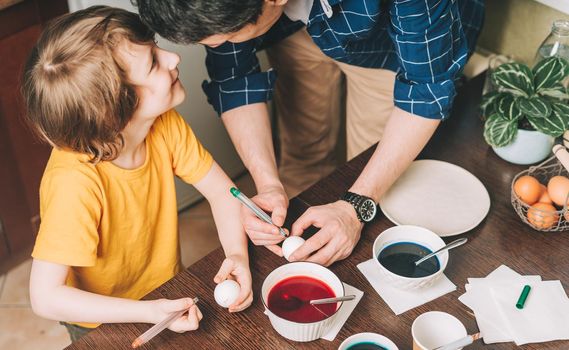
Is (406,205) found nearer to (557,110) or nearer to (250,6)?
(557,110)

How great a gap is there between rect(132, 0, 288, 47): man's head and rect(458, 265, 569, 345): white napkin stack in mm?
652

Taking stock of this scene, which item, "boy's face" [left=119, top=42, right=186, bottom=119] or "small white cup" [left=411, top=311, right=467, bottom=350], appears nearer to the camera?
"small white cup" [left=411, top=311, right=467, bottom=350]

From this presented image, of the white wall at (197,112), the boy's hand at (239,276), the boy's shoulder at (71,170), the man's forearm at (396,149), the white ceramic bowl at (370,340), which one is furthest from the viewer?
the white wall at (197,112)

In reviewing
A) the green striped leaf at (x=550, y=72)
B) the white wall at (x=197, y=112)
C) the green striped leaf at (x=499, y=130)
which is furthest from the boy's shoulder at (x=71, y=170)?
the green striped leaf at (x=550, y=72)

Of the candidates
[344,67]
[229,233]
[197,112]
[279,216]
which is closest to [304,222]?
[279,216]

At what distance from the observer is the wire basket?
1296 millimetres

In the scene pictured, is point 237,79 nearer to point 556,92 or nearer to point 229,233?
point 229,233

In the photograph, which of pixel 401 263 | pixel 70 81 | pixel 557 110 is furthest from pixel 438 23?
pixel 70 81

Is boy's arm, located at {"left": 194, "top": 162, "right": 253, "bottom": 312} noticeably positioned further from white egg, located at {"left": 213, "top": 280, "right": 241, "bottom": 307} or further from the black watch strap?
the black watch strap

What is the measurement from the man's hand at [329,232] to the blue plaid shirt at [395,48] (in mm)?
301

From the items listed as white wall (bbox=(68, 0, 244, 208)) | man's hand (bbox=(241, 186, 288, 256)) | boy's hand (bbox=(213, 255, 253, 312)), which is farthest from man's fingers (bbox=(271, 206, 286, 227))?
white wall (bbox=(68, 0, 244, 208))

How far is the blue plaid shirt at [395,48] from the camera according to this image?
1.33 meters

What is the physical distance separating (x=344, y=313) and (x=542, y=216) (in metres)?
0.46

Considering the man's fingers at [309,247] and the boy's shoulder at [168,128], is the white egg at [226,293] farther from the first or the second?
the boy's shoulder at [168,128]
